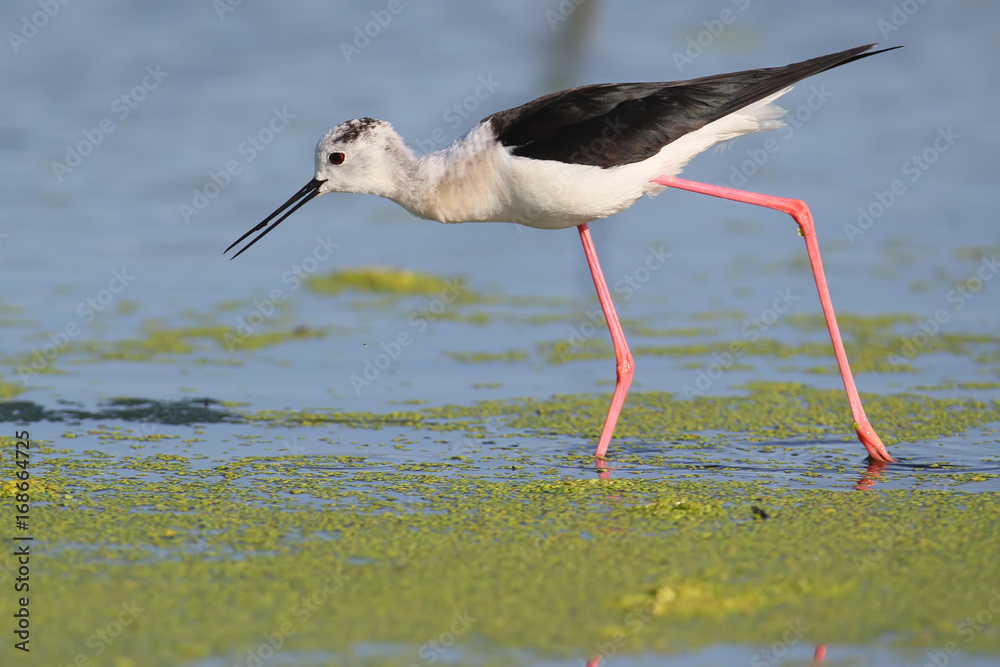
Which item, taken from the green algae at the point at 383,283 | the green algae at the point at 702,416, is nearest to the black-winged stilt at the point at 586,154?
the green algae at the point at 702,416

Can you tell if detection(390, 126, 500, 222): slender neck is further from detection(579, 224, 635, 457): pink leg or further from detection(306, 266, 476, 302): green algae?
detection(306, 266, 476, 302): green algae

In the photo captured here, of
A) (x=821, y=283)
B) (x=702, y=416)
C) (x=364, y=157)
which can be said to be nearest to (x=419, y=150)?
(x=364, y=157)

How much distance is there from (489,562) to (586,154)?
206cm

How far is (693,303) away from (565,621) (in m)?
5.00

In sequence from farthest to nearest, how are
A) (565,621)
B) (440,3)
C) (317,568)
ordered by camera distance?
(440,3), (317,568), (565,621)

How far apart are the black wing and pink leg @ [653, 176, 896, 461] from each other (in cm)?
26

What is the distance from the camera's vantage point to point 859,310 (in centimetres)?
824

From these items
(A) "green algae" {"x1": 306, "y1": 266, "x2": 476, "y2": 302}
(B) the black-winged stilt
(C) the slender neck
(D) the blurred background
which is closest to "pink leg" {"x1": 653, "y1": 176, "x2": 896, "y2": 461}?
(B) the black-winged stilt

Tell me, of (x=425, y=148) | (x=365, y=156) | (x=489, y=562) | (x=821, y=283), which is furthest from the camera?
(x=425, y=148)

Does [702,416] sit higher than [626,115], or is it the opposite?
[626,115]

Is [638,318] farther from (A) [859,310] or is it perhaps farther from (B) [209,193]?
(B) [209,193]

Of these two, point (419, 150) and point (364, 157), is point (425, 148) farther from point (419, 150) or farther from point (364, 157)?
point (364, 157)

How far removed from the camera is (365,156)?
19.7 feet

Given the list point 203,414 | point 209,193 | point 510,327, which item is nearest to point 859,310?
point 510,327
